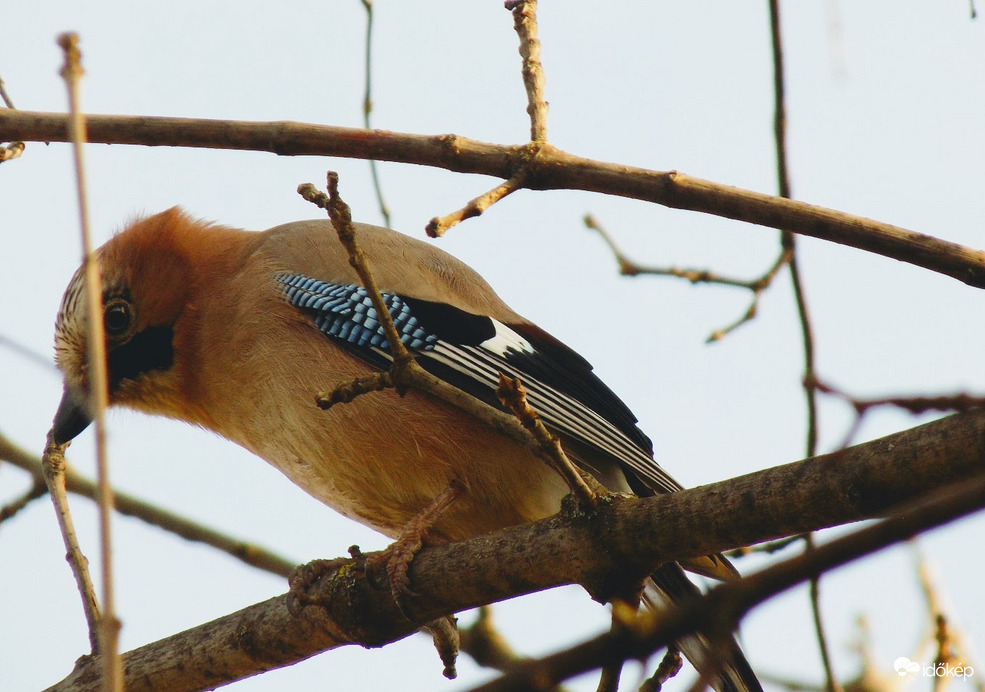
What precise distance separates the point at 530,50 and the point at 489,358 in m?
1.49

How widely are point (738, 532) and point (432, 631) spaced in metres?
2.13

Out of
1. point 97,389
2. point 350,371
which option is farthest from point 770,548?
point 97,389

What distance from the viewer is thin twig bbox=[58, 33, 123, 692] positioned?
210 centimetres

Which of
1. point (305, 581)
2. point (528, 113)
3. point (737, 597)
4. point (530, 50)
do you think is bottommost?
point (737, 597)

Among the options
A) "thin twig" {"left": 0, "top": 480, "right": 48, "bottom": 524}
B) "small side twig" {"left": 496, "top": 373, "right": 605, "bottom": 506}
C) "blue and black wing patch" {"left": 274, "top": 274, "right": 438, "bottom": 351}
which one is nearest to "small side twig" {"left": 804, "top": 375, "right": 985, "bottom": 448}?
"small side twig" {"left": 496, "top": 373, "right": 605, "bottom": 506}

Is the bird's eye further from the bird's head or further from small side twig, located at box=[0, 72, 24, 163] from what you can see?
small side twig, located at box=[0, 72, 24, 163]

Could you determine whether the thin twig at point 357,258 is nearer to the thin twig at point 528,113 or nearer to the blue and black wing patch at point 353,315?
the thin twig at point 528,113

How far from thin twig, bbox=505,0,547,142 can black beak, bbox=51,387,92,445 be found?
9.96 feet

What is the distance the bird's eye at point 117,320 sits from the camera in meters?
6.22

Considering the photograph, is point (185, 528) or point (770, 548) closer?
point (770, 548)

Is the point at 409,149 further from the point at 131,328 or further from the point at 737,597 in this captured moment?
the point at 737,597

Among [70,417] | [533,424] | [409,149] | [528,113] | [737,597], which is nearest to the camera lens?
[737,597]

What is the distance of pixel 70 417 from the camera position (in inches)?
237

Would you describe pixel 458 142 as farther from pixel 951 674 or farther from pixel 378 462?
pixel 951 674
